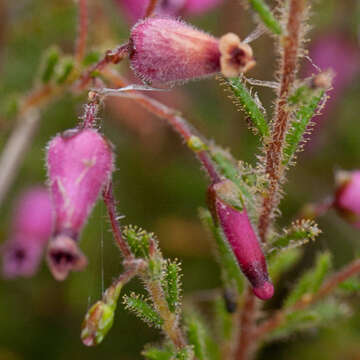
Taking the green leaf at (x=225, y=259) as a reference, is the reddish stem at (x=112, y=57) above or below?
above

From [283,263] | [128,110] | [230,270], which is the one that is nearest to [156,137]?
[128,110]

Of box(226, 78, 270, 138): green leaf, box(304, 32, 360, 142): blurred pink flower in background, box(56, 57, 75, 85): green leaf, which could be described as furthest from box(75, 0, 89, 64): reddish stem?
box(304, 32, 360, 142): blurred pink flower in background

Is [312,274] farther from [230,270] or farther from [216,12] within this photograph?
[216,12]

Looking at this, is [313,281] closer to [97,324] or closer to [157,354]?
[157,354]

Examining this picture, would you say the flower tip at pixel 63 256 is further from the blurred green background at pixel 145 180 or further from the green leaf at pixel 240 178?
the blurred green background at pixel 145 180

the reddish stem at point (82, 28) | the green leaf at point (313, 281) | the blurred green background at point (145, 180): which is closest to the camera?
the green leaf at point (313, 281)

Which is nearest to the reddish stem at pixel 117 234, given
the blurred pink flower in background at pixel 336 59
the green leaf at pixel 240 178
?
the green leaf at pixel 240 178

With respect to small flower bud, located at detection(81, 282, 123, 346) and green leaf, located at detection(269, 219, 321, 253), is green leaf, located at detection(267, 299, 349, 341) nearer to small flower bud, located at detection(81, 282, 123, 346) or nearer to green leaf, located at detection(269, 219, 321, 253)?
green leaf, located at detection(269, 219, 321, 253)
